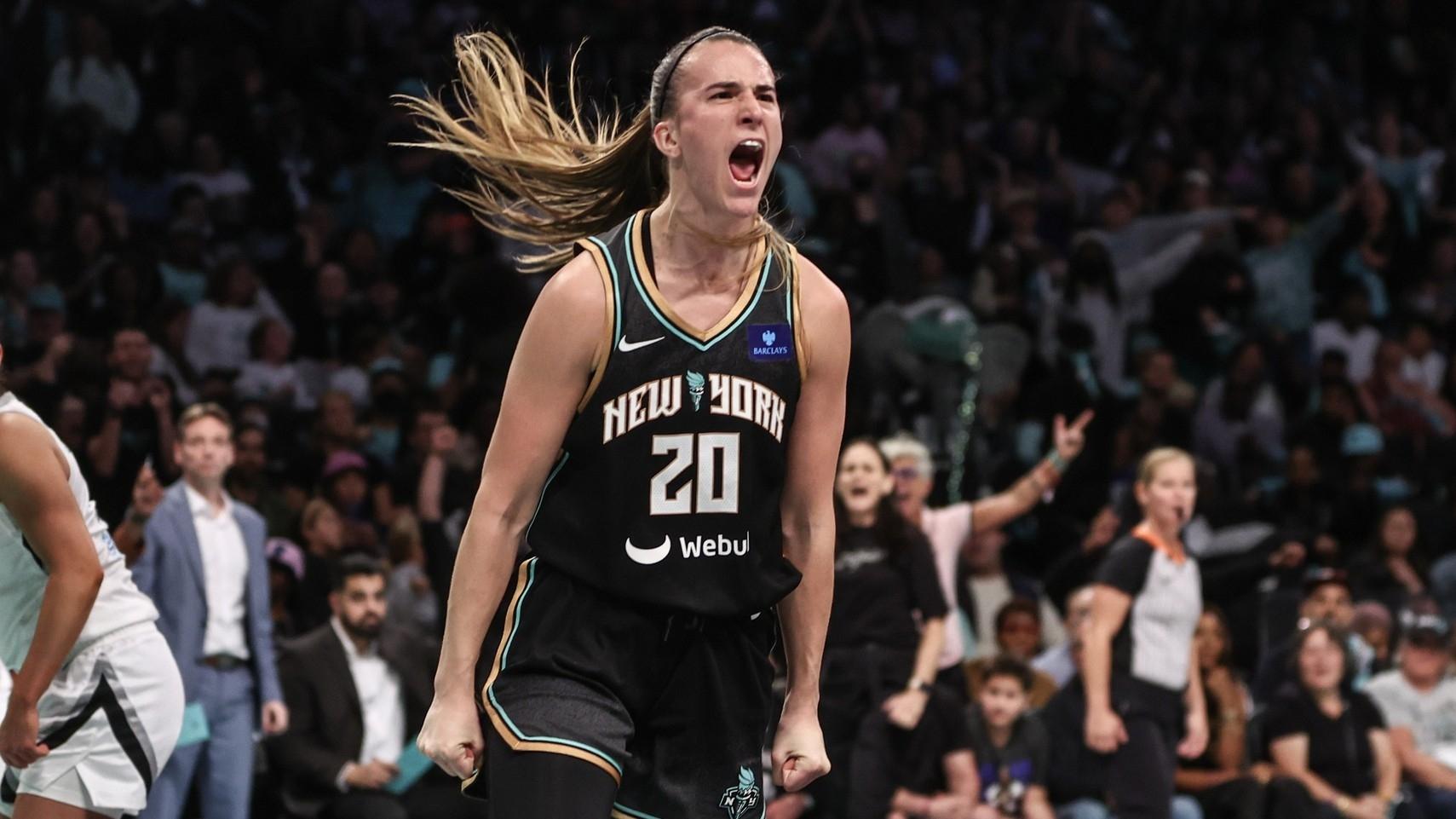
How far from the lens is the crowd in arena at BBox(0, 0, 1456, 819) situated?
847 cm

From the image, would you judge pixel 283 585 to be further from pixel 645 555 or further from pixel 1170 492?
pixel 645 555

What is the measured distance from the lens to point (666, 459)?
3701 millimetres

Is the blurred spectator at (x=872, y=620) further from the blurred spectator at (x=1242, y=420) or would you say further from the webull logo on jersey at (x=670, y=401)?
the webull logo on jersey at (x=670, y=401)

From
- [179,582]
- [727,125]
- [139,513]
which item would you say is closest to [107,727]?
[727,125]

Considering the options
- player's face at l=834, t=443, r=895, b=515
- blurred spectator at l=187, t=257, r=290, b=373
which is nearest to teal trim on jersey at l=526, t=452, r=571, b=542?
player's face at l=834, t=443, r=895, b=515

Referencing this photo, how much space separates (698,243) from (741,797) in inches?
38.2

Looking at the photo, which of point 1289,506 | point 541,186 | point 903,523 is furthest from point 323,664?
point 1289,506

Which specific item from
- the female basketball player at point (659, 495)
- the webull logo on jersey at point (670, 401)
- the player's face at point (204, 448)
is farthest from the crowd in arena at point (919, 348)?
the webull logo on jersey at point (670, 401)

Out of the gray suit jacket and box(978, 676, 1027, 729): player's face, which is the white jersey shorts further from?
box(978, 676, 1027, 729): player's face

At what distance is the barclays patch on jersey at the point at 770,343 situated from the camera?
3748 millimetres

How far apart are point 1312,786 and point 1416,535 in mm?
2692

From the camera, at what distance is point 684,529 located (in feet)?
12.1

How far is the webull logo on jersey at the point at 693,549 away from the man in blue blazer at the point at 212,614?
4.21 meters

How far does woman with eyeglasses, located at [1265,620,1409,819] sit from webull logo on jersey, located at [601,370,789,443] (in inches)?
239
